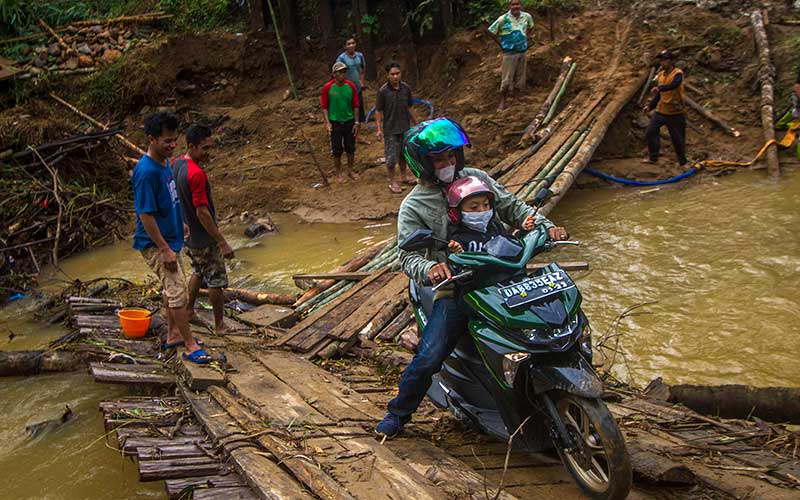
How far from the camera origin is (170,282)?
205 inches

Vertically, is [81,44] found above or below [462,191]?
above

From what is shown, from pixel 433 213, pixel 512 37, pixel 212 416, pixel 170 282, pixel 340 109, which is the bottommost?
pixel 212 416

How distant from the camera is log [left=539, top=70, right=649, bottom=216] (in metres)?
8.58

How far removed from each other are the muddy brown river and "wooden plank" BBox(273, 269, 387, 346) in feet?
5.03

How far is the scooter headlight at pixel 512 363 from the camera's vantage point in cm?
329

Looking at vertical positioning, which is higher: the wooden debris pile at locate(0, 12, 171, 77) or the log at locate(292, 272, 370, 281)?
the wooden debris pile at locate(0, 12, 171, 77)

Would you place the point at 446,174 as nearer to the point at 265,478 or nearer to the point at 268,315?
the point at 265,478

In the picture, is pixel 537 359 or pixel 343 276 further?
pixel 343 276

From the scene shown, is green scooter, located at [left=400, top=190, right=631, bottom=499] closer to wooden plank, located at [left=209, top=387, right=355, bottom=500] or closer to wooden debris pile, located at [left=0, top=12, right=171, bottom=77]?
wooden plank, located at [left=209, top=387, right=355, bottom=500]

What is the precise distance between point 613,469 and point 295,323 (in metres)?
4.14

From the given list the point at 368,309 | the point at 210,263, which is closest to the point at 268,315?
the point at 210,263

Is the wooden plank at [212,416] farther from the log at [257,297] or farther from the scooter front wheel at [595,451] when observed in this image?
the log at [257,297]

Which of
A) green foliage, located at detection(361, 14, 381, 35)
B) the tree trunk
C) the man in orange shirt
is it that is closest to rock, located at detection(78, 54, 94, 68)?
the tree trunk

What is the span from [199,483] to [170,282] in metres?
2.09
